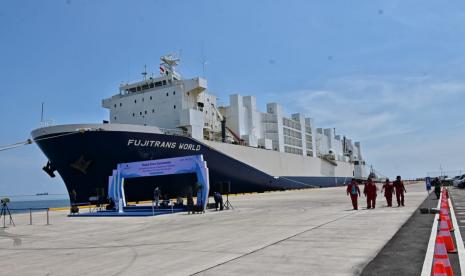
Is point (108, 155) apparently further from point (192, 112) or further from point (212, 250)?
point (212, 250)

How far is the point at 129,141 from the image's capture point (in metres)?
28.6

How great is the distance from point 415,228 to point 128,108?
3262 cm

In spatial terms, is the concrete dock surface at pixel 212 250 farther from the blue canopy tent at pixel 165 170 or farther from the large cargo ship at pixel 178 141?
the large cargo ship at pixel 178 141

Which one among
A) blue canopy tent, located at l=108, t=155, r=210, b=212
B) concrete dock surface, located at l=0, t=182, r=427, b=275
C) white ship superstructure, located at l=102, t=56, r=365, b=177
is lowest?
concrete dock surface, located at l=0, t=182, r=427, b=275

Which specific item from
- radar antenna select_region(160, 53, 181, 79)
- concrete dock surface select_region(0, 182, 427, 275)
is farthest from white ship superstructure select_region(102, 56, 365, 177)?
concrete dock surface select_region(0, 182, 427, 275)

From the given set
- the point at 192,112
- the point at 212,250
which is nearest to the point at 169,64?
the point at 192,112

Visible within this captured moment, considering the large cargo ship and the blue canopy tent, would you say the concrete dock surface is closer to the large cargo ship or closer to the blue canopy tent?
the blue canopy tent

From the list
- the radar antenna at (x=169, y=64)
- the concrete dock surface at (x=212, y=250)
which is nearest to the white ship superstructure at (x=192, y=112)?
the radar antenna at (x=169, y=64)

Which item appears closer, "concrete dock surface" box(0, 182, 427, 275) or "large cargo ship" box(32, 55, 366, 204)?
"concrete dock surface" box(0, 182, 427, 275)

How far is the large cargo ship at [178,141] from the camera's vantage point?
28.2 meters

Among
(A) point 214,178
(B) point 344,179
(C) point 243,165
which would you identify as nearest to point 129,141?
(A) point 214,178

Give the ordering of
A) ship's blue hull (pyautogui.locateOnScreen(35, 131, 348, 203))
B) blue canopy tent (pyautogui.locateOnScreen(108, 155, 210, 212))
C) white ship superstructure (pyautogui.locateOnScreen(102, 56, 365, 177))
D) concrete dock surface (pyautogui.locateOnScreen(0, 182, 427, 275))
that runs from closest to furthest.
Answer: concrete dock surface (pyautogui.locateOnScreen(0, 182, 427, 275)) → blue canopy tent (pyautogui.locateOnScreen(108, 155, 210, 212)) → ship's blue hull (pyautogui.locateOnScreen(35, 131, 348, 203)) → white ship superstructure (pyautogui.locateOnScreen(102, 56, 365, 177))

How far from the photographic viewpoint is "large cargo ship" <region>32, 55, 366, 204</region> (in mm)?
28250

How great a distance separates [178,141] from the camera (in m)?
31.7
